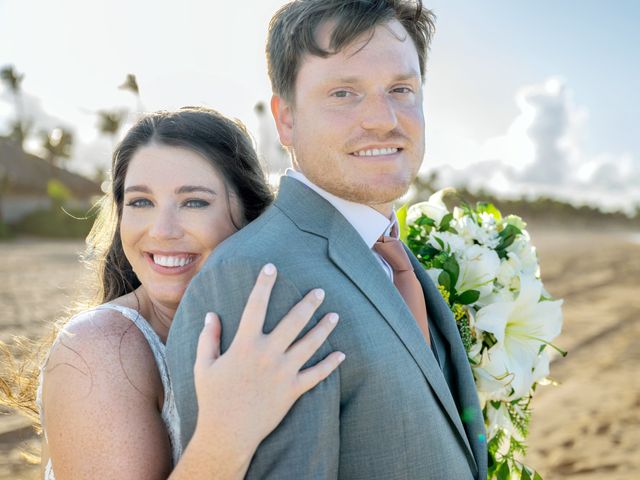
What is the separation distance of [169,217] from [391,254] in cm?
84

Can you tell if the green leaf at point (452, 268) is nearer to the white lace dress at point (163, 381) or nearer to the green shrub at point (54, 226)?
the white lace dress at point (163, 381)

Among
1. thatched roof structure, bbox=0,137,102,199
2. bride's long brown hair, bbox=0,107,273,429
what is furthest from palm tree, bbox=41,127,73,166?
bride's long brown hair, bbox=0,107,273,429

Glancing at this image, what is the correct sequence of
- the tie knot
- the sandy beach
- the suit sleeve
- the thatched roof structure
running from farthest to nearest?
the thatched roof structure, the sandy beach, the tie knot, the suit sleeve

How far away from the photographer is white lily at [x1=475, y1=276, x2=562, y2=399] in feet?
9.03

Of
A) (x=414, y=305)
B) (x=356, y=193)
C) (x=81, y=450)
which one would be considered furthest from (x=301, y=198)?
(x=81, y=450)

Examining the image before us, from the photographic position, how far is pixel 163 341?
2.53 meters

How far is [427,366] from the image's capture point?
1.93 m

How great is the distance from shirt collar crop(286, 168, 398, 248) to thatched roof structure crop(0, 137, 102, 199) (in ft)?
130

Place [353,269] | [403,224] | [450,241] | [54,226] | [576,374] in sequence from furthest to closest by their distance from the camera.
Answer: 1. [54,226]
2. [576,374]
3. [403,224]
4. [450,241]
5. [353,269]

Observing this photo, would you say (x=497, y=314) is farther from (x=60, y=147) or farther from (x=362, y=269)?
(x=60, y=147)

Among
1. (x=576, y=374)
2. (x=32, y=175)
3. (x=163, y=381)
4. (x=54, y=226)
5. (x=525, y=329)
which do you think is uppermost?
(x=163, y=381)

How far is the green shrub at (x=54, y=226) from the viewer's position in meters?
35.2

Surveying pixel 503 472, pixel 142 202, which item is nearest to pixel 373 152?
pixel 142 202

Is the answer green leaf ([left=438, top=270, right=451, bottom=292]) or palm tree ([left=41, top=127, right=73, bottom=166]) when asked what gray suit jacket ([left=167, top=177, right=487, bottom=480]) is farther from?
palm tree ([left=41, top=127, right=73, bottom=166])
